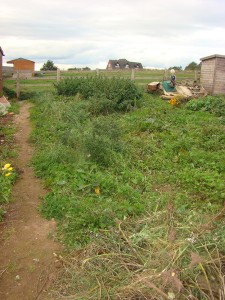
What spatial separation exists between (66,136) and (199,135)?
3412 millimetres

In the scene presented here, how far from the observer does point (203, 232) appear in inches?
127

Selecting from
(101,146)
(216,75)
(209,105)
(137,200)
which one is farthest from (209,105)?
(137,200)

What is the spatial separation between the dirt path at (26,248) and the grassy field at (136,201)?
0.54 ft

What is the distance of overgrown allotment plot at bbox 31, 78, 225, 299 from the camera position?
9.24ft

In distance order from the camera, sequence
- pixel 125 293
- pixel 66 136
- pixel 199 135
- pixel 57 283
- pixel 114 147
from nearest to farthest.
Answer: pixel 125 293 < pixel 57 283 < pixel 114 147 < pixel 66 136 < pixel 199 135

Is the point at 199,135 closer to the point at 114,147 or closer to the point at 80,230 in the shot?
the point at 114,147

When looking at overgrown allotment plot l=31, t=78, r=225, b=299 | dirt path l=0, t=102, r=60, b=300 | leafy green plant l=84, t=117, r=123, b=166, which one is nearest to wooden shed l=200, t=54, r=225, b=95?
overgrown allotment plot l=31, t=78, r=225, b=299

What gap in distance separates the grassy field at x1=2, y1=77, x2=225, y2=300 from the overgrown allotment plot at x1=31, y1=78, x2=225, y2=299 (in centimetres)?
1

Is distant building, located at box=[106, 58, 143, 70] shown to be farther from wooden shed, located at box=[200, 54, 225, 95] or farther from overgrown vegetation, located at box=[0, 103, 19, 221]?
overgrown vegetation, located at box=[0, 103, 19, 221]

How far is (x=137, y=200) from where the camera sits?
501 cm

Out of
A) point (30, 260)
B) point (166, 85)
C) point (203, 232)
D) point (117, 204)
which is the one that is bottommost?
point (30, 260)

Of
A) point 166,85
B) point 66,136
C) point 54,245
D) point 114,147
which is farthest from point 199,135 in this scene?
point 166,85

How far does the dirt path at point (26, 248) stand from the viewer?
3489mm

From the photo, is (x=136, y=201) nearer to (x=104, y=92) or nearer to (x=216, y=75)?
(x=104, y=92)
